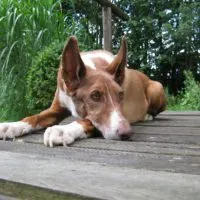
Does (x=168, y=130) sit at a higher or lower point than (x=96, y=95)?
lower

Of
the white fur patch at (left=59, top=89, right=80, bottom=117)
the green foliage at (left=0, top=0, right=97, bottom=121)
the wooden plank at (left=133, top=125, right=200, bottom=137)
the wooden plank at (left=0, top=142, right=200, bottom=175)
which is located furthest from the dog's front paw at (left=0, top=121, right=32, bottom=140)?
the green foliage at (left=0, top=0, right=97, bottom=121)

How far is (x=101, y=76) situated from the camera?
119 inches

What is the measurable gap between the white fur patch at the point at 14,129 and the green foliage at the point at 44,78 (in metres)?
1.90

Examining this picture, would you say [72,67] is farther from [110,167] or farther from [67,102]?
[110,167]

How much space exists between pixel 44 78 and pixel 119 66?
1.92 metres

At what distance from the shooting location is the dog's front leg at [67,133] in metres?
2.46

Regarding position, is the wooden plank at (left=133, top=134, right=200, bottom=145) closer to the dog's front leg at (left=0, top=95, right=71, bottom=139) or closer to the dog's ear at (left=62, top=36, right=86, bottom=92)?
the dog's ear at (left=62, top=36, right=86, bottom=92)

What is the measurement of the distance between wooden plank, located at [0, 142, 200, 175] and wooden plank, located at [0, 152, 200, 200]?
100mm

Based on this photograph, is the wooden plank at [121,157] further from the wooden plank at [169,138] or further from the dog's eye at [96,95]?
the dog's eye at [96,95]

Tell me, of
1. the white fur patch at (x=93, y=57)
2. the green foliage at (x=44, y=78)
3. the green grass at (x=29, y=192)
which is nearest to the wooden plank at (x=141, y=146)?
the green grass at (x=29, y=192)

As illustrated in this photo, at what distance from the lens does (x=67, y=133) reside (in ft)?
8.37

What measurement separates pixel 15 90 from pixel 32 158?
3625mm

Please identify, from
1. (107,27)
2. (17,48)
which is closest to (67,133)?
(17,48)

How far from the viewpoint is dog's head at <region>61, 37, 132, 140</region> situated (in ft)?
8.88
